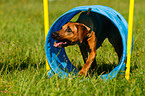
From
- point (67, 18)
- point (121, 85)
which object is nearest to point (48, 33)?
point (67, 18)

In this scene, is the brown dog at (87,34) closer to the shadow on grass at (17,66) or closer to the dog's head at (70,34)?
the dog's head at (70,34)

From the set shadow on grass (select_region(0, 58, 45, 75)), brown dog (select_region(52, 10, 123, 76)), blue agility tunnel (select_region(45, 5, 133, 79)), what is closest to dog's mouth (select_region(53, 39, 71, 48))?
brown dog (select_region(52, 10, 123, 76))

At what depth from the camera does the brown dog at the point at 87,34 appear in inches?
119

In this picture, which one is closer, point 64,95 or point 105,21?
point 64,95

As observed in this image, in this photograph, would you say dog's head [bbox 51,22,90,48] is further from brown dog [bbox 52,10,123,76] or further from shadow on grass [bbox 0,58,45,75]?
shadow on grass [bbox 0,58,45,75]

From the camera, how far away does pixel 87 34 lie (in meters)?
3.13

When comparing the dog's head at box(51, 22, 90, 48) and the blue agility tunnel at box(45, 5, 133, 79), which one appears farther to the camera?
the dog's head at box(51, 22, 90, 48)

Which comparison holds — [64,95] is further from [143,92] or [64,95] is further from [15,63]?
[15,63]

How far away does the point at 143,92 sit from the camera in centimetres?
245

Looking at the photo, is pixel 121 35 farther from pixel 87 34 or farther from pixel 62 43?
pixel 62 43

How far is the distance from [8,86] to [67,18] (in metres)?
1.68

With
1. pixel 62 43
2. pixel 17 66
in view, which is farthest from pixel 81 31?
pixel 17 66

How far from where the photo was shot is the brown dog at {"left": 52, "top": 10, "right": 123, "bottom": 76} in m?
3.02

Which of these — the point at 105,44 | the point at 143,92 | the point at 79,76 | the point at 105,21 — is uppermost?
the point at 105,21
